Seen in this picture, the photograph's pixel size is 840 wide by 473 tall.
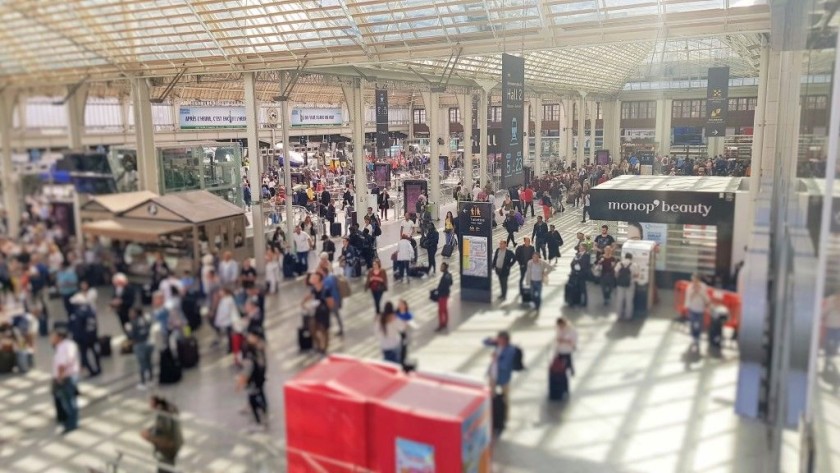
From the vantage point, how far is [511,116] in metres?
4.56

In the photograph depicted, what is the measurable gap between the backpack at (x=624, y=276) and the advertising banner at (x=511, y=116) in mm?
1893

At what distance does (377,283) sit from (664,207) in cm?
127

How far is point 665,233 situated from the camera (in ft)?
8.38

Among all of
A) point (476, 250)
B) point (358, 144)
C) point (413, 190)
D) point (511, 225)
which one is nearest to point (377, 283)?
point (476, 250)

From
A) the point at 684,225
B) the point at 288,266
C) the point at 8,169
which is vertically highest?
the point at 8,169

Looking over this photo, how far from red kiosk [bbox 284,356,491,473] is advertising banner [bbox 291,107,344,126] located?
105cm

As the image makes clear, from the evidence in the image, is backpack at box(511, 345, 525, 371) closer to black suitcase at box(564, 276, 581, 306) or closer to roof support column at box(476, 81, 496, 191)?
black suitcase at box(564, 276, 581, 306)

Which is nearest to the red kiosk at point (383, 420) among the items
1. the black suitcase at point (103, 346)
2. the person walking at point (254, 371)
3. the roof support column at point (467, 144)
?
the person walking at point (254, 371)

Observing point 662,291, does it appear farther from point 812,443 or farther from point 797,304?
point 812,443

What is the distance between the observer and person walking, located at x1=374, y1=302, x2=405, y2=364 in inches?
94.0

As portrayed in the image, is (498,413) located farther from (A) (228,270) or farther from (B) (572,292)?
(A) (228,270)

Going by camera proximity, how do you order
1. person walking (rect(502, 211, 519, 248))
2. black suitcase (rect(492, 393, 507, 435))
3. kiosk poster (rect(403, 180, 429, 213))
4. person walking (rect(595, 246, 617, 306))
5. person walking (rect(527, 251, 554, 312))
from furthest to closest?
kiosk poster (rect(403, 180, 429, 213)) → person walking (rect(502, 211, 519, 248)) → person walking (rect(527, 251, 554, 312)) → person walking (rect(595, 246, 617, 306)) → black suitcase (rect(492, 393, 507, 435))

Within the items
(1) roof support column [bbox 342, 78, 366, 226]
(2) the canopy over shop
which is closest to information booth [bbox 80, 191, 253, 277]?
(2) the canopy over shop

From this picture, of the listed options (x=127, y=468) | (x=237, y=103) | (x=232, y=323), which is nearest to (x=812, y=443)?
(x=232, y=323)
